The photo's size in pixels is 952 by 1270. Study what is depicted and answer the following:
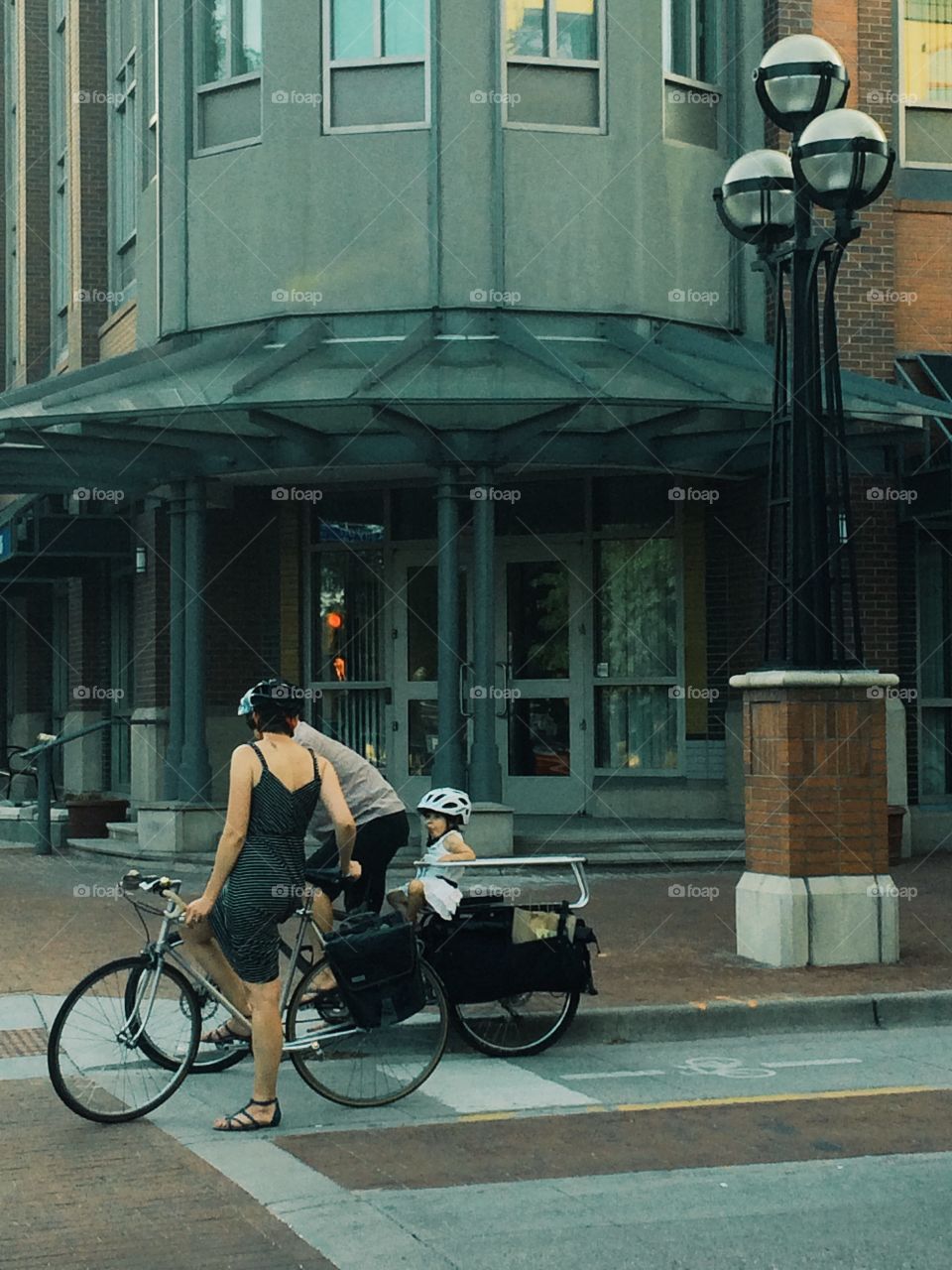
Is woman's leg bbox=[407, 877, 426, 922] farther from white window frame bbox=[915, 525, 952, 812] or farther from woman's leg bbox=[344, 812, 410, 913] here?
white window frame bbox=[915, 525, 952, 812]

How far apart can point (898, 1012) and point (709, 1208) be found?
409 centimetres

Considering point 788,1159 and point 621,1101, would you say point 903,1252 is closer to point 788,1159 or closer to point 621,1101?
point 788,1159

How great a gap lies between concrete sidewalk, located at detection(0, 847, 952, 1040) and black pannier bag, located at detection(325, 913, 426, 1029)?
1709 millimetres

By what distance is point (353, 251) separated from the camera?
57.0 feet

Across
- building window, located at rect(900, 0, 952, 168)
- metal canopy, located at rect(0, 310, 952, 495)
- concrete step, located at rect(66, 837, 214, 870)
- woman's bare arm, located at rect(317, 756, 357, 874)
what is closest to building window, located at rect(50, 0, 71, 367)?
metal canopy, located at rect(0, 310, 952, 495)

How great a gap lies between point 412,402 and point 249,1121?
8249mm

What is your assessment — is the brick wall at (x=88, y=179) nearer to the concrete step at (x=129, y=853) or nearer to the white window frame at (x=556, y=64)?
the concrete step at (x=129, y=853)

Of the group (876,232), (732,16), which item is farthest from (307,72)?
(876,232)

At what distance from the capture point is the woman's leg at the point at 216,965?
26.2 ft

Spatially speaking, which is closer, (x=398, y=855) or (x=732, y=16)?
(x=398, y=855)

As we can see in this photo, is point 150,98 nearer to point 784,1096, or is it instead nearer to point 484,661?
point 484,661

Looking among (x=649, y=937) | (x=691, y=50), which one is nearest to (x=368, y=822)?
(x=649, y=937)

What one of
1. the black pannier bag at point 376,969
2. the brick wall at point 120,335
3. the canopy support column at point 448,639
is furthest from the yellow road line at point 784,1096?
the brick wall at point 120,335

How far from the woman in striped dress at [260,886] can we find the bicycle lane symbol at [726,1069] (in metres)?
2.24
